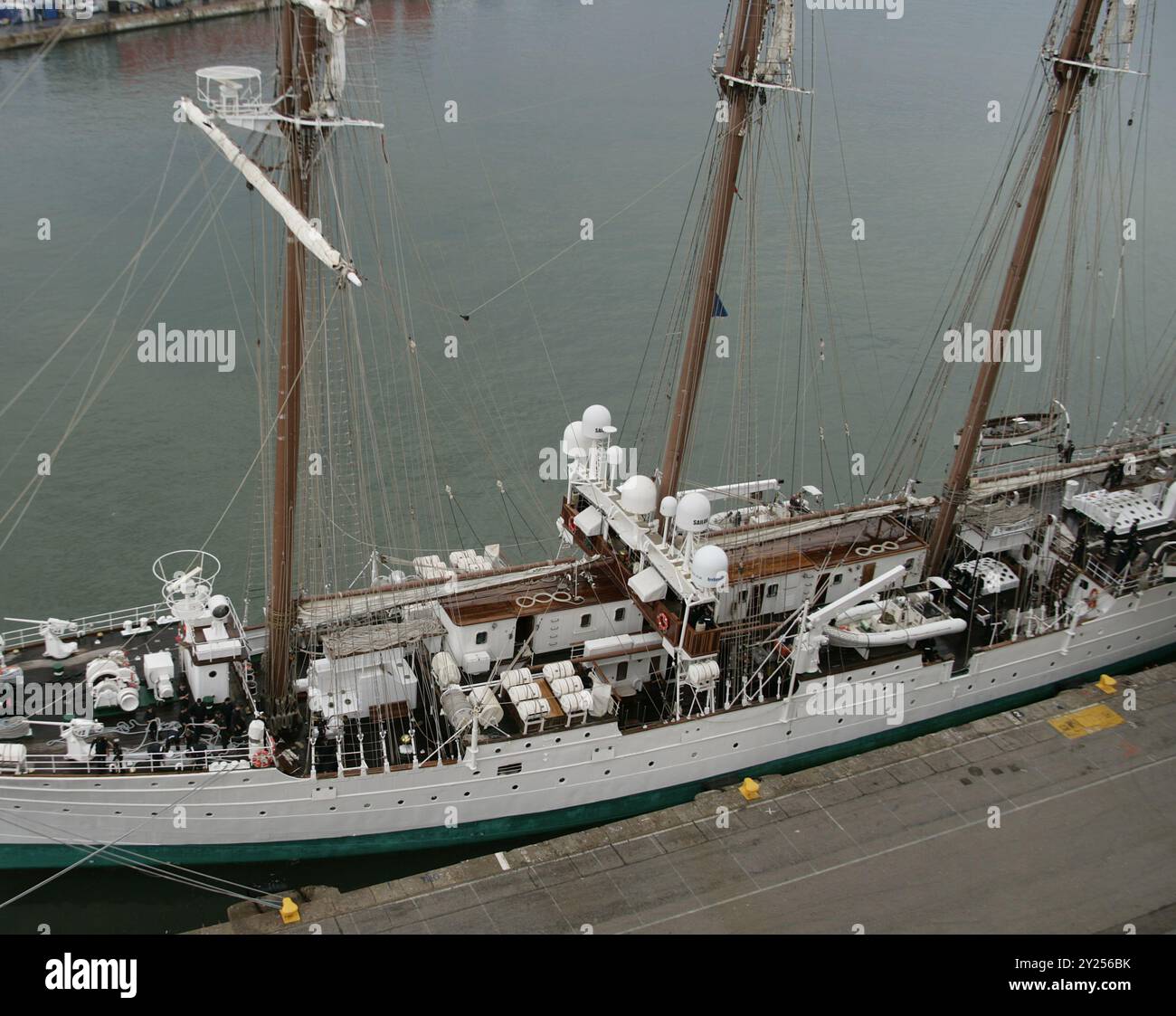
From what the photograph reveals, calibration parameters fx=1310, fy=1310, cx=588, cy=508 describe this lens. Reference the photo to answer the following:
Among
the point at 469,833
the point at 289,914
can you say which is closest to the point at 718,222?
the point at 469,833

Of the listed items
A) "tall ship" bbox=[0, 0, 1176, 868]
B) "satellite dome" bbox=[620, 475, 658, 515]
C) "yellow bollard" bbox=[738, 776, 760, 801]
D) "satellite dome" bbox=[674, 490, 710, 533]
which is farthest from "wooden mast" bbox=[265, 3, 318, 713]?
"yellow bollard" bbox=[738, 776, 760, 801]

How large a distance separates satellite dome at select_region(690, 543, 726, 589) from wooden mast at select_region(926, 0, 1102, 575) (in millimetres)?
8070

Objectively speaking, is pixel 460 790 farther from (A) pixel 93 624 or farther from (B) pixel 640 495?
(A) pixel 93 624

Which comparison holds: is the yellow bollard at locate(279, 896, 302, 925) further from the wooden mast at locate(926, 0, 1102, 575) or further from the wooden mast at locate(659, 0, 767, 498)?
the wooden mast at locate(926, 0, 1102, 575)

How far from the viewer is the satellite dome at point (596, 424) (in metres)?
29.0

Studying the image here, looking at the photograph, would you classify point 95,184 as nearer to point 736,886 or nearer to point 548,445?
point 548,445

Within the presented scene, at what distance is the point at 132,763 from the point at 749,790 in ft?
40.8

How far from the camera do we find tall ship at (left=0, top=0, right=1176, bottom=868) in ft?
79.9

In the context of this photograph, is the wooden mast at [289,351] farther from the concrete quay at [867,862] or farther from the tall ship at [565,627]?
the concrete quay at [867,862]

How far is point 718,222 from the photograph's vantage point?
27.3 meters

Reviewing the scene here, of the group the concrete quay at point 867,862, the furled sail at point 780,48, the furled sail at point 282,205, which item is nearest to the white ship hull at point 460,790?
the concrete quay at point 867,862

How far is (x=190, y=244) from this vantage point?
46.2m

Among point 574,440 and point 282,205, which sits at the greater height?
point 282,205
